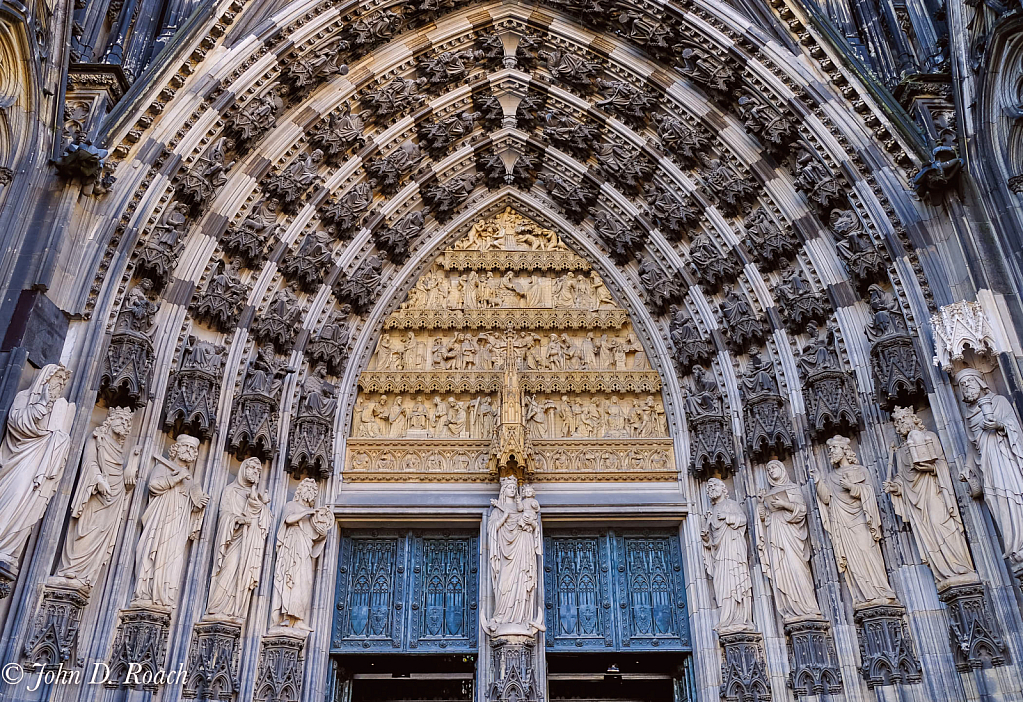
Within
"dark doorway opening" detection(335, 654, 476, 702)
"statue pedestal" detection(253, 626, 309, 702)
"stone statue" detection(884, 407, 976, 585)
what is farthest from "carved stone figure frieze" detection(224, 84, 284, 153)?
"stone statue" detection(884, 407, 976, 585)

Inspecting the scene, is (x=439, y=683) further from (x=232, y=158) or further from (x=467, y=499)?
(x=232, y=158)

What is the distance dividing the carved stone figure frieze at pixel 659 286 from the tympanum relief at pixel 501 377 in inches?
16.2

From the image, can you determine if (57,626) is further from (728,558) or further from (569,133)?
(569,133)

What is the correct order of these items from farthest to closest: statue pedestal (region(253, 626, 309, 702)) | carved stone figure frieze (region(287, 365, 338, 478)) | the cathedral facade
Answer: carved stone figure frieze (region(287, 365, 338, 478)), statue pedestal (region(253, 626, 309, 702)), the cathedral facade

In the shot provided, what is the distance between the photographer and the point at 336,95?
8.99 meters

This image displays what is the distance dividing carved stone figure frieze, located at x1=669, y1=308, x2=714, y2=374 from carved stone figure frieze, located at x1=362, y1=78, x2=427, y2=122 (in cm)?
381

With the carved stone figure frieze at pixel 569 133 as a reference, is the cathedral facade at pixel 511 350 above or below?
below

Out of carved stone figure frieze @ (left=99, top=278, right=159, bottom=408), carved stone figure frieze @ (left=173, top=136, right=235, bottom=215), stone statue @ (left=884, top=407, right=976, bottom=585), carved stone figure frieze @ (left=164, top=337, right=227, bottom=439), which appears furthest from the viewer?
carved stone figure frieze @ (left=173, top=136, right=235, bottom=215)

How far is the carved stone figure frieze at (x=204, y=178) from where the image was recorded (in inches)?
299

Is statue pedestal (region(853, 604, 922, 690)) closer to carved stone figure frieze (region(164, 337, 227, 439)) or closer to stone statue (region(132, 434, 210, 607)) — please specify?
stone statue (region(132, 434, 210, 607))

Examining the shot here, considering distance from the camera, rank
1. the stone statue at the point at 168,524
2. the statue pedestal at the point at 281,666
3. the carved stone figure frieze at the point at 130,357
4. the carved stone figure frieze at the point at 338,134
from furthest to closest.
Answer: the carved stone figure frieze at the point at 338,134
the statue pedestal at the point at 281,666
the carved stone figure frieze at the point at 130,357
the stone statue at the point at 168,524

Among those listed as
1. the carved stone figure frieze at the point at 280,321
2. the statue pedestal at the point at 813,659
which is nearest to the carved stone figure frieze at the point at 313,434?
the carved stone figure frieze at the point at 280,321

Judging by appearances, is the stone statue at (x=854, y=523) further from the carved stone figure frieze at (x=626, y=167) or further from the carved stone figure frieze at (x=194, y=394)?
the carved stone figure frieze at (x=194, y=394)

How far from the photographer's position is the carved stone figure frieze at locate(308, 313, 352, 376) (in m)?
8.55
